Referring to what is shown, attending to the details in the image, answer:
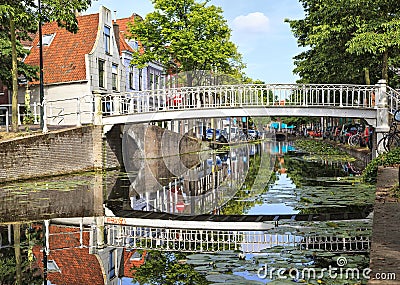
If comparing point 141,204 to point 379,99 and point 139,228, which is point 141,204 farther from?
point 379,99

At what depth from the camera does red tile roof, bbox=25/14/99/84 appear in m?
30.4

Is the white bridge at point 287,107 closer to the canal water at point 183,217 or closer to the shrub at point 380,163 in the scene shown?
the canal water at point 183,217

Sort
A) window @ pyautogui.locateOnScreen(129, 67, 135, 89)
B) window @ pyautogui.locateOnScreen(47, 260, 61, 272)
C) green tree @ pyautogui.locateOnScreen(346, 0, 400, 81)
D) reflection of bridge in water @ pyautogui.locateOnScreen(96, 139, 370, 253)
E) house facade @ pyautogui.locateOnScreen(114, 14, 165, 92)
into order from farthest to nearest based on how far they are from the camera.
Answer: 1. window @ pyautogui.locateOnScreen(129, 67, 135, 89)
2. house facade @ pyautogui.locateOnScreen(114, 14, 165, 92)
3. green tree @ pyautogui.locateOnScreen(346, 0, 400, 81)
4. reflection of bridge in water @ pyautogui.locateOnScreen(96, 139, 370, 253)
5. window @ pyautogui.locateOnScreen(47, 260, 61, 272)

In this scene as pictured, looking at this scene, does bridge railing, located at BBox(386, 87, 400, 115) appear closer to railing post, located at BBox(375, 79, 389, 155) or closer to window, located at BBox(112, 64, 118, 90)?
railing post, located at BBox(375, 79, 389, 155)

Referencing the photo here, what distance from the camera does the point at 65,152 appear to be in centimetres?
1794

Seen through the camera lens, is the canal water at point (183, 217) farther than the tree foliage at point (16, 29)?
No

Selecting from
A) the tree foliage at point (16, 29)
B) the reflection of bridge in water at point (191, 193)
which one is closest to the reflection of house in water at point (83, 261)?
the reflection of bridge in water at point (191, 193)

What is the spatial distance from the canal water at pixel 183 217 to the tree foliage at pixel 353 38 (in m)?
5.12

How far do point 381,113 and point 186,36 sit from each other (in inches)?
613

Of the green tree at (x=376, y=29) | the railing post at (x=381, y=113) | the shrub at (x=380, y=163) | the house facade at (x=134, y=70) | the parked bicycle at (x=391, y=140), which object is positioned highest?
the house facade at (x=134, y=70)

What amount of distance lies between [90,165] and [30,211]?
1003 centimetres

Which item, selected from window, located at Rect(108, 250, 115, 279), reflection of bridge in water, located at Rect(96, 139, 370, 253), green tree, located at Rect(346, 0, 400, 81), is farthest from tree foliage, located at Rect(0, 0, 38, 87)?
window, located at Rect(108, 250, 115, 279)

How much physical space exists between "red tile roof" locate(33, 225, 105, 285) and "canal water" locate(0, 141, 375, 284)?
0.01 metres

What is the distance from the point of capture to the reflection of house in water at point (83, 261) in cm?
530
